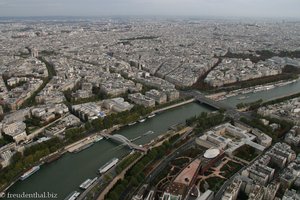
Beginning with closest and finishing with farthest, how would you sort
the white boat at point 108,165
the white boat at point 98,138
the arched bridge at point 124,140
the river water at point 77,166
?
the river water at point 77,166 → the white boat at point 108,165 → the arched bridge at point 124,140 → the white boat at point 98,138

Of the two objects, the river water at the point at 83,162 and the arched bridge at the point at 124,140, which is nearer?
the river water at the point at 83,162

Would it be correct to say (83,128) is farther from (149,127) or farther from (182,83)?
(182,83)

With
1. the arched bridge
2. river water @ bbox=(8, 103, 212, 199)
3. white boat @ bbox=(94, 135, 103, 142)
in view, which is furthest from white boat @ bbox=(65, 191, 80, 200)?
white boat @ bbox=(94, 135, 103, 142)

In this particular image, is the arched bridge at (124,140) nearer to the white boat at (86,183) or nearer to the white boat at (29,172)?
the white boat at (86,183)

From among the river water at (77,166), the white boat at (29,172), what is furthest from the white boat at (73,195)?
the white boat at (29,172)

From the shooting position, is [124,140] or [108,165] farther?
[124,140]

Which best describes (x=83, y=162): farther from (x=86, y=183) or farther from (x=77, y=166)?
(x=86, y=183)

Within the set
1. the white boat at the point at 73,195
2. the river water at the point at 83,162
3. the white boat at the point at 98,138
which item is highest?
the white boat at the point at 73,195

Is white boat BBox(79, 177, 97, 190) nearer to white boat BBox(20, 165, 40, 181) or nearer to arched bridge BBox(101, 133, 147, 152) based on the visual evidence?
white boat BBox(20, 165, 40, 181)

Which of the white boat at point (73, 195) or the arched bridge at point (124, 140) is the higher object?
the white boat at point (73, 195)

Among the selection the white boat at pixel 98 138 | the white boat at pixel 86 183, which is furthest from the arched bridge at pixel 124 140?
the white boat at pixel 86 183

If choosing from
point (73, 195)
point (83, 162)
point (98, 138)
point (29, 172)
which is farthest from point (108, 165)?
point (29, 172)

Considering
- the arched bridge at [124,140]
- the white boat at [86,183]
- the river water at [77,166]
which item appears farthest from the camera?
the arched bridge at [124,140]
